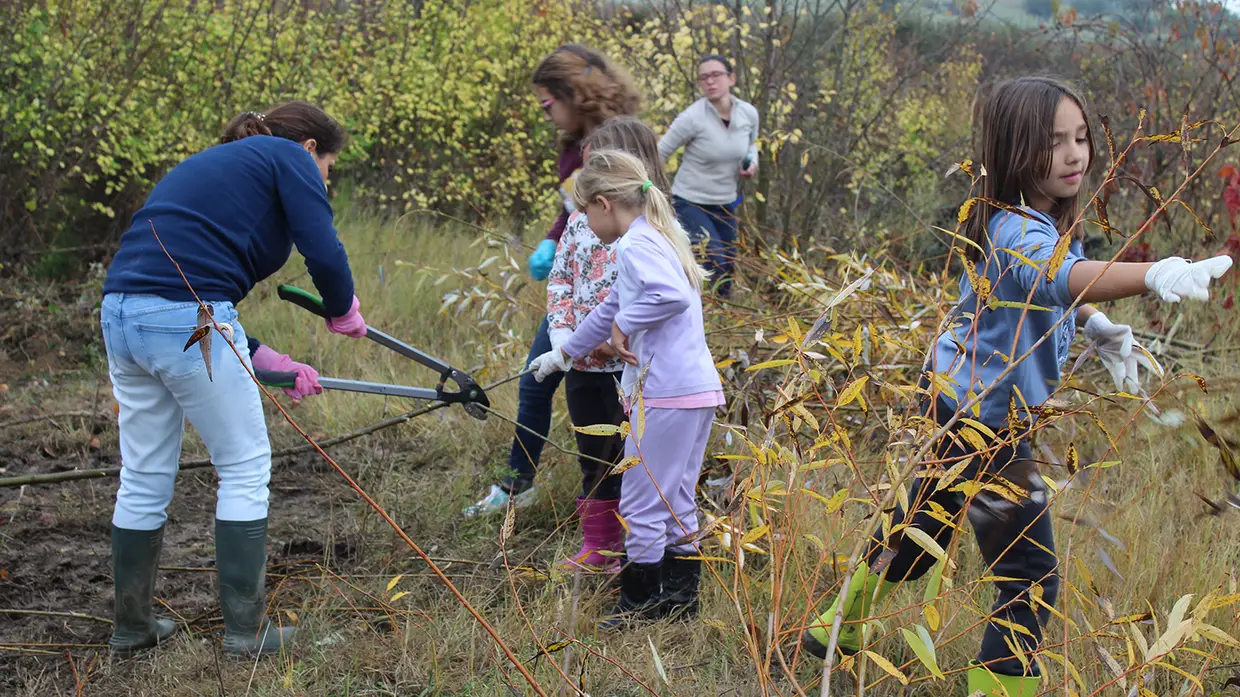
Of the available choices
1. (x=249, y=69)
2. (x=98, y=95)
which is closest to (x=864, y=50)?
(x=249, y=69)

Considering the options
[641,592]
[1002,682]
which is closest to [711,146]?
[641,592]

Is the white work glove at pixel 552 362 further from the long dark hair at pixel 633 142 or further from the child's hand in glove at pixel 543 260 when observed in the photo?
the child's hand in glove at pixel 543 260

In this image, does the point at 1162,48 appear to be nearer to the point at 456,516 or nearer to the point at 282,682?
the point at 456,516

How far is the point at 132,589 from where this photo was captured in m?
2.86

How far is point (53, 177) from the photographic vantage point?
241 inches

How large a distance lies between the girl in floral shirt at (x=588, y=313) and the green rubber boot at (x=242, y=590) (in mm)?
923

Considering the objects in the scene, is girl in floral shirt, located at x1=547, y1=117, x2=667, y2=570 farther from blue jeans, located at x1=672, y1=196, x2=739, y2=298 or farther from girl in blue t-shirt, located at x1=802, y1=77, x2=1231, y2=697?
blue jeans, located at x1=672, y1=196, x2=739, y2=298

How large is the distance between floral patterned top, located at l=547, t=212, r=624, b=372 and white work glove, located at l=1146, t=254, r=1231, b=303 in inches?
65.8

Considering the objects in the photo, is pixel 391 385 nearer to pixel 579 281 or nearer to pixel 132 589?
pixel 579 281

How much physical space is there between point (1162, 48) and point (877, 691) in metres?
5.54

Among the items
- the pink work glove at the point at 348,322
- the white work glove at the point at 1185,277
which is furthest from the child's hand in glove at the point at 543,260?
the white work glove at the point at 1185,277

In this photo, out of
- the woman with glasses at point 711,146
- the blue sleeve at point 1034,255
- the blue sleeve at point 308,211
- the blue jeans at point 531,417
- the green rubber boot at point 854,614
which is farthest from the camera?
the woman with glasses at point 711,146

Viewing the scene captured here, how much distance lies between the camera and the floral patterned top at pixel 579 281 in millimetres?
3297

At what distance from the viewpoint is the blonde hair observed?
9.79 feet
